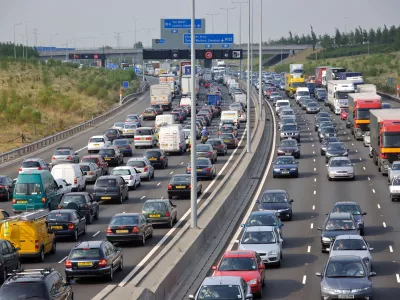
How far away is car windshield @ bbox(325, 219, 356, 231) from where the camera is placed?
36.3 meters

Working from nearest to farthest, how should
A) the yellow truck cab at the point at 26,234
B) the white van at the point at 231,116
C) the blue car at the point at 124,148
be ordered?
the yellow truck cab at the point at 26,234 → the blue car at the point at 124,148 → the white van at the point at 231,116

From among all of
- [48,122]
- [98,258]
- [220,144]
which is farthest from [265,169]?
[48,122]

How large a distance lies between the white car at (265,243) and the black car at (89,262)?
16.7ft

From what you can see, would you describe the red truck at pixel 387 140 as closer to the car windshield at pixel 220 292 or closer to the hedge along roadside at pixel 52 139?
the hedge along roadside at pixel 52 139

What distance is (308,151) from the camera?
7269 centimetres

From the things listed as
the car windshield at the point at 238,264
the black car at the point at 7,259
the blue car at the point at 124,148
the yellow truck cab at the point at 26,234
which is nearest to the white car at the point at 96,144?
the blue car at the point at 124,148

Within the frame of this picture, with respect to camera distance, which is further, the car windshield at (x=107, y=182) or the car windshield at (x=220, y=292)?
the car windshield at (x=107, y=182)

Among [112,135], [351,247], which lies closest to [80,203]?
[351,247]

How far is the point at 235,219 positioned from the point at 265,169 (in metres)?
19.4

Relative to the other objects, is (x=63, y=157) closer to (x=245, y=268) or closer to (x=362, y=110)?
(x=362, y=110)

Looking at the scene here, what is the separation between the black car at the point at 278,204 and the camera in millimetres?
42938

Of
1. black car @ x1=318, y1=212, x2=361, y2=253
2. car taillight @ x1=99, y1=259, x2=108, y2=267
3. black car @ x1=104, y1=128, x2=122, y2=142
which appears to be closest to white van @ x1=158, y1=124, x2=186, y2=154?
black car @ x1=104, y1=128, x2=122, y2=142

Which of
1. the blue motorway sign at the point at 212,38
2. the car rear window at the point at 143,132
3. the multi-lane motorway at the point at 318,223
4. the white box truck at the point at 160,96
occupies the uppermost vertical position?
the blue motorway sign at the point at 212,38

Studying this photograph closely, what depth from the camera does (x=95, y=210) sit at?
43.3 metres
